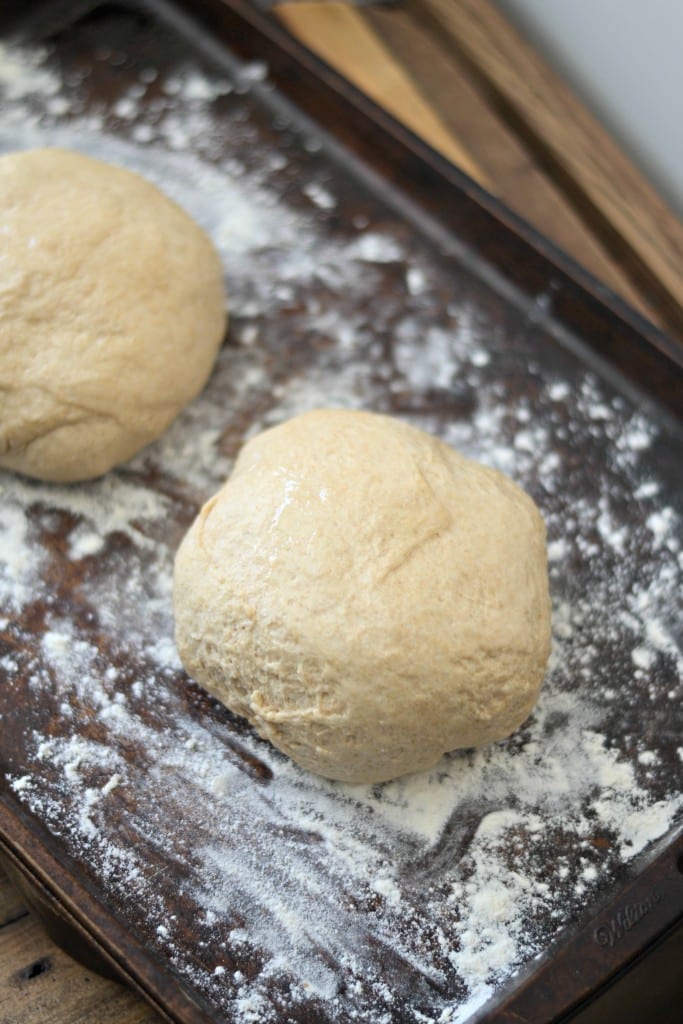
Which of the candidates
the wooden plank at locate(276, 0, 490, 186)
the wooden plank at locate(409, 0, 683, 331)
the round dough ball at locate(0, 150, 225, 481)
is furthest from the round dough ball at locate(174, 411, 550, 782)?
the wooden plank at locate(276, 0, 490, 186)

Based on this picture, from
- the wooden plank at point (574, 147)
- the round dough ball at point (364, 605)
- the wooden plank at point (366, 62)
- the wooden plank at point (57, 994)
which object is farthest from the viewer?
the wooden plank at point (366, 62)

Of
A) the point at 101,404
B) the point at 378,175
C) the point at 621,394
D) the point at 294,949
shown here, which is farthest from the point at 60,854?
the point at 378,175

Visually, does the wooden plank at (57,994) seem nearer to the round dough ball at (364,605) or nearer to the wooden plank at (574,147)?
the round dough ball at (364,605)

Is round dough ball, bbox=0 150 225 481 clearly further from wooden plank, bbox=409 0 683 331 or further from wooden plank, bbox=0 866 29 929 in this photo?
wooden plank, bbox=409 0 683 331

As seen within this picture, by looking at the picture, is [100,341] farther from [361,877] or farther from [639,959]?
[639,959]

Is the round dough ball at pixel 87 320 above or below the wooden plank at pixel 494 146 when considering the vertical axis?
below

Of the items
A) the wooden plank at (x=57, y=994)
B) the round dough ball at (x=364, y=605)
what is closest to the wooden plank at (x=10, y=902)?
the wooden plank at (x=57, y=994)

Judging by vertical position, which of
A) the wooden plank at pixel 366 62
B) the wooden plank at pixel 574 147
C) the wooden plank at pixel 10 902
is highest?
the wooden plank at pixel 574 147
